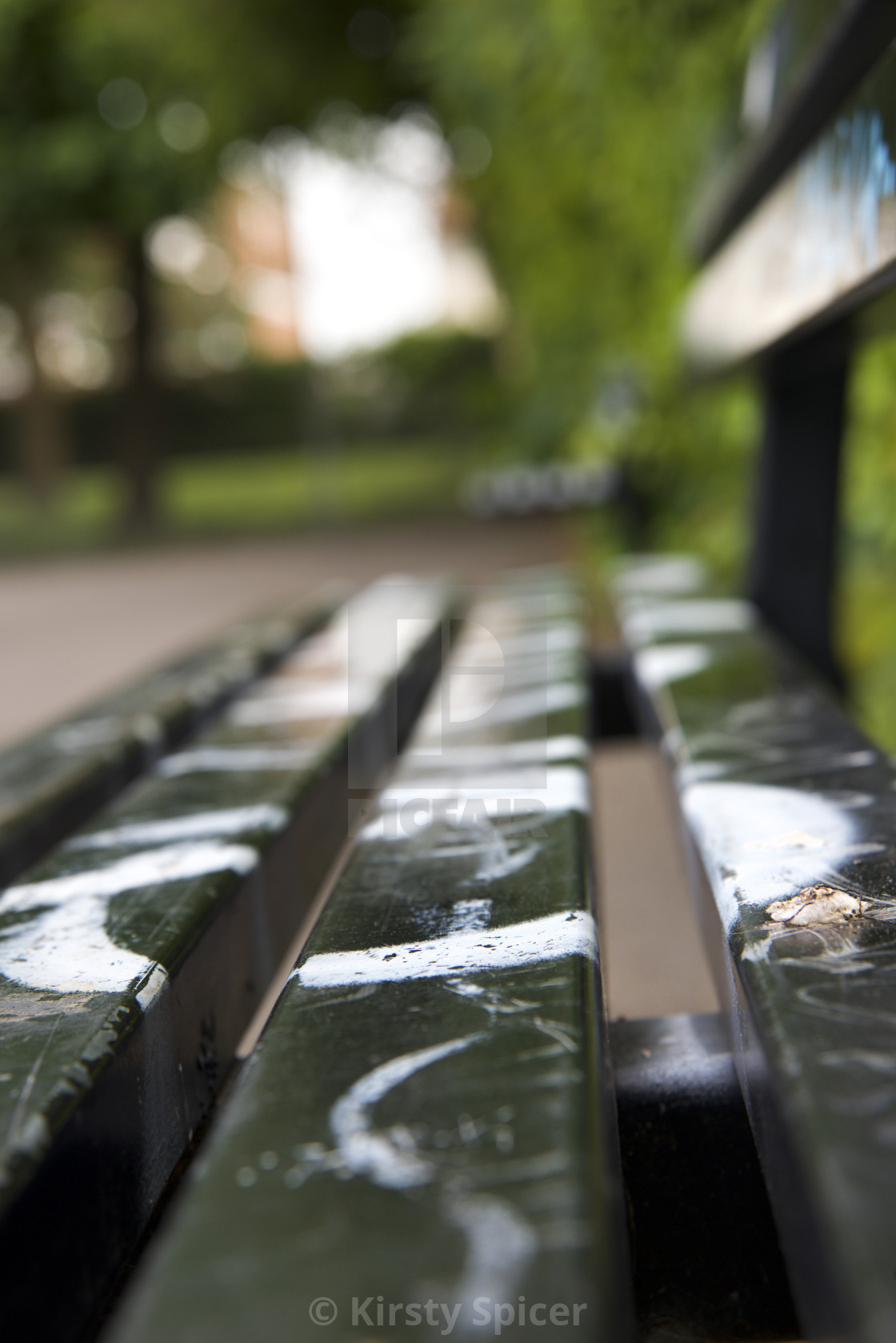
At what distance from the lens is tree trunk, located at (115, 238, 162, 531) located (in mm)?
11320

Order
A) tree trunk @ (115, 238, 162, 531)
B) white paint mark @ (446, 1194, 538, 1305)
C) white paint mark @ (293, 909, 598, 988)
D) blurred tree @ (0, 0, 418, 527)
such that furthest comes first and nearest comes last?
tree trunk @ (115, 238, 162, 531)
blurred tree @ (0, 0, 418, 527)
white paint mark @ (293, 909, 598, 988)
white paint mark @ (446, 1194, 538, 1305)

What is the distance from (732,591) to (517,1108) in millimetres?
1655

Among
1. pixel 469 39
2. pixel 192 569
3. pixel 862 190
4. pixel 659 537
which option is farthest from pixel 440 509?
pixel 862 190

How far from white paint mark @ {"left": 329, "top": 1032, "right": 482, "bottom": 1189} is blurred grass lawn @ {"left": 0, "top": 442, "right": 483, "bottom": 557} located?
422 inches

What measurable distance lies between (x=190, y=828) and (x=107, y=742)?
1.37 ft

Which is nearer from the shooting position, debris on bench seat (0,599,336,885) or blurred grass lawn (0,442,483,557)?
debris on bench seat (0,599,336,885)

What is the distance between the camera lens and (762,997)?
0.52 m

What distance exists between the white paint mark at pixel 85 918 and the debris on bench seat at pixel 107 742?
218mm

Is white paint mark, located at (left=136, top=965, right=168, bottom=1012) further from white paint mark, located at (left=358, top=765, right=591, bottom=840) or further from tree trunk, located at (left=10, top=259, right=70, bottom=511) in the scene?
tree trunk, located at (left=10, top=259, right=70, bottom=511)

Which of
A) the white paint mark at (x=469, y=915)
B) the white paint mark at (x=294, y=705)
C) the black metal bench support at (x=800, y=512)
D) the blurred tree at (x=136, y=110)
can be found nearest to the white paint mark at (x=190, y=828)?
the white paint mark at (x=469, y=915)

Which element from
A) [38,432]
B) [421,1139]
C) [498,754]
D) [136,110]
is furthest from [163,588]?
[38,432]

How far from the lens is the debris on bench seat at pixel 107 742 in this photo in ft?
3.46

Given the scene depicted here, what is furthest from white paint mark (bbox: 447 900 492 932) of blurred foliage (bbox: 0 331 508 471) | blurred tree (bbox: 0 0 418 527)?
blurred foliage (bbox: 0 331 508 471)

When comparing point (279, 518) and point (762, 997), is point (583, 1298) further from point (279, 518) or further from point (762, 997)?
point (279, 518)
